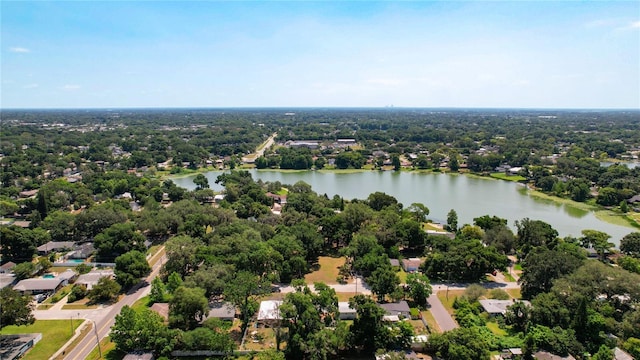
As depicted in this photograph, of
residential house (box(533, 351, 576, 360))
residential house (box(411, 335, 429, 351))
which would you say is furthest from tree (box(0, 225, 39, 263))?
residential house (box(533, 351, 576, 360))

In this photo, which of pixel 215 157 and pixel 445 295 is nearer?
pixel 445 295

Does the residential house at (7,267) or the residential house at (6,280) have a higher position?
the residential house at (7,267)

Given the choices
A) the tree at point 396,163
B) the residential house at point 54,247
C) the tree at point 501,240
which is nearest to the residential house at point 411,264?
the tree at point 501,240

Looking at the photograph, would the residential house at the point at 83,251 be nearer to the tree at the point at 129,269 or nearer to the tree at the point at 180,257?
the tree at the point at 129,269

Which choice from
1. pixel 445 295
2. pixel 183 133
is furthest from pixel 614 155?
pixel 183 133

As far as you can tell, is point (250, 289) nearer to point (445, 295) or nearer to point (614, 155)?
point (445, 295)
